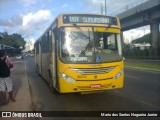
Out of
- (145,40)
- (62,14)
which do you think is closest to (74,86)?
(62,14)

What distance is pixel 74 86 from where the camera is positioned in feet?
35.2

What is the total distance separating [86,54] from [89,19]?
1422 millimetres

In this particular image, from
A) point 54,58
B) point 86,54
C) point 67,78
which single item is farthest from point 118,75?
point 54,58

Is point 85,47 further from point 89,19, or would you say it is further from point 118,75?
point 118,75

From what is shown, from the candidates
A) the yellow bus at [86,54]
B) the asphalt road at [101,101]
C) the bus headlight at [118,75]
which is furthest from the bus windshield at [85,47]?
the asphalt road at [101,101]

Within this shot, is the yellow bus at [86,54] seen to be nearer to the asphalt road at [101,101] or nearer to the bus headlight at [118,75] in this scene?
the bus headlight at [118,75]

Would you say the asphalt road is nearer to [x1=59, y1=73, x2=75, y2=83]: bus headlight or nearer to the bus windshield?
[x1=59, y1=73, x2=75, y2=83]: bus headlight

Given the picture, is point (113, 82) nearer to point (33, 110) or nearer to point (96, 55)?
point (96, 55)

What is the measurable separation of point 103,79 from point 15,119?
12.4 feet

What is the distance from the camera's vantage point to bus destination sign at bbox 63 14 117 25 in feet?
37.4

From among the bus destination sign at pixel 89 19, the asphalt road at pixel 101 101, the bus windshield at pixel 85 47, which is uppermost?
the bus destination sign at pixel 89 19

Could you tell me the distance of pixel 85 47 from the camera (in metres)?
11.0

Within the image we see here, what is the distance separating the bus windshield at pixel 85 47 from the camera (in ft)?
35.8


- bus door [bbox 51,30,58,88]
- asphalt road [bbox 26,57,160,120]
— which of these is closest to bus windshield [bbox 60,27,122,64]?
bus door [bbox 51,30,58,88]
